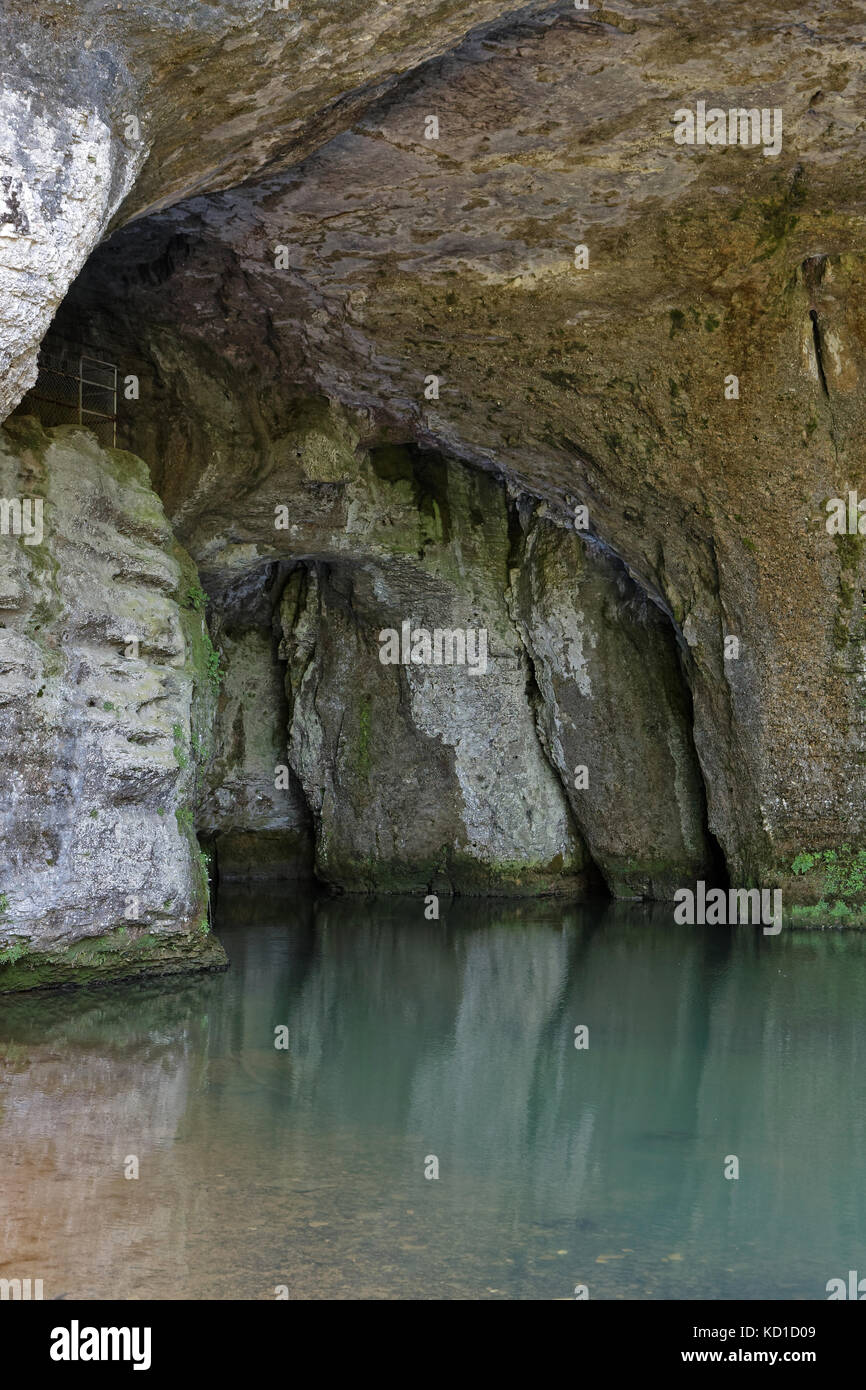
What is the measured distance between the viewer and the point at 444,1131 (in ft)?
18.4

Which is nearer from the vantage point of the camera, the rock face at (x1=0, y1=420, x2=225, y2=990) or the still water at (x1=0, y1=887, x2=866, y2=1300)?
the still water at (x1=0, y1=887, x2=866, y2=1300)

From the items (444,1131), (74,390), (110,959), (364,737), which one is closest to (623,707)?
(364,737)

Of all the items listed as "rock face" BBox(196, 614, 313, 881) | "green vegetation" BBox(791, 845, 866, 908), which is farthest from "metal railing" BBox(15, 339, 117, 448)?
"green vegetation" BBox(791, 845, 866, 908)

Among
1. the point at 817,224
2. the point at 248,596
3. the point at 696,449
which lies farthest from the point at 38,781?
the point at 248,596

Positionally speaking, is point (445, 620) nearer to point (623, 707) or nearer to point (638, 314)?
point (623, 707)

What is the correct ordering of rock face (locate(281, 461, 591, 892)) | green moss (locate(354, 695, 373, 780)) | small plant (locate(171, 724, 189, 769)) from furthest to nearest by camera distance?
1. green moss (locate(354, 695, 373, 780))
2. rock face (locate(281, 461, 591, 892))
3. small plant (locate(171, 724, 189, 769))

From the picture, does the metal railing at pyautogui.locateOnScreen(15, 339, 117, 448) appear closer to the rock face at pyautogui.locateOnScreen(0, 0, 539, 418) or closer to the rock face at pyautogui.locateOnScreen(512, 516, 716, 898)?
the rock face at pyautogui.locateOnScreen(0, 0, 539, 418)

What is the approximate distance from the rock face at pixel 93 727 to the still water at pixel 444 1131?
46cm

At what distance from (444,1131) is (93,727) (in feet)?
14.5

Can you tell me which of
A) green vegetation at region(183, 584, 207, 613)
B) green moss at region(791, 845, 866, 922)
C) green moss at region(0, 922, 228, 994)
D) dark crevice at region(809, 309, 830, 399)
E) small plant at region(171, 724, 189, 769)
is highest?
dark crevice at region(809, 309, 830, 399)

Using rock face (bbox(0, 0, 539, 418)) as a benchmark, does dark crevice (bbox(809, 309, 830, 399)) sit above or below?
above

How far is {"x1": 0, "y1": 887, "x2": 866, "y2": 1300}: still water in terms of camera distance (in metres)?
4.01

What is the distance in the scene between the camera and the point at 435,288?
10.1 metres

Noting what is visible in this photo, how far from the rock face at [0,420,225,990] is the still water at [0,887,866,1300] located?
0.46 metres
